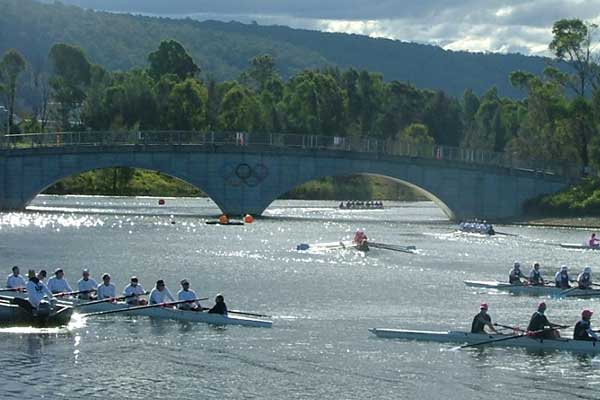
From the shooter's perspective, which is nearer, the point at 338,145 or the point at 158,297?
the point at 158,297

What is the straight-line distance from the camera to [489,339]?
51.8 metres

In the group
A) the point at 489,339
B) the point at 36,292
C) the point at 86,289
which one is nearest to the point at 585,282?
the point at 489,339

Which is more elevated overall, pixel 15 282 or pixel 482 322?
pixel 15 282

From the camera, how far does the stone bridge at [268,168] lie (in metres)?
125

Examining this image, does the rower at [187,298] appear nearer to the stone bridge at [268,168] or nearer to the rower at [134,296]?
the rower at [134,296]

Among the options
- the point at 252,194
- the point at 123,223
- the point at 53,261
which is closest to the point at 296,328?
the point at 53,261

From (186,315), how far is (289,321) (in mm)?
Result: 4438

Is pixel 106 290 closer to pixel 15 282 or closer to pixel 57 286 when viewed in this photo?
pixel 57 286

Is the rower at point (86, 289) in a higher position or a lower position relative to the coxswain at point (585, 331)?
higher

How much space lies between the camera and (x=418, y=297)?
68.1 meters

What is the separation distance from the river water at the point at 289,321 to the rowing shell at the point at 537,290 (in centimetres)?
86

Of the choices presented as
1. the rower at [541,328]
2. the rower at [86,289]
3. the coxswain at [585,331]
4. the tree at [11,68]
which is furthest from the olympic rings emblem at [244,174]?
the coxswain at [585,331]

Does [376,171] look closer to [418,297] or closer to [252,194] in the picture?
[252,194]

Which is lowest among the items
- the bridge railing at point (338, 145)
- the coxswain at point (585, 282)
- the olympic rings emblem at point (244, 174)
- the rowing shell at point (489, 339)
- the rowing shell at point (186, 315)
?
the rowing shell at point (489, 339)
